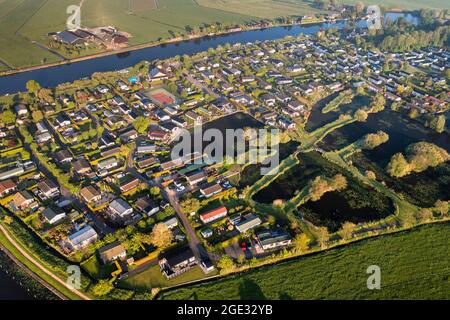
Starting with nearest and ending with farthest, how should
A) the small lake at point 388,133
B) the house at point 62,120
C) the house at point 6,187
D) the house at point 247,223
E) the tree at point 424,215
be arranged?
the house at point 247,223, the tree at point 424,215, the house at point 6,187, the small lake at point 388,133, the house at point 62,120

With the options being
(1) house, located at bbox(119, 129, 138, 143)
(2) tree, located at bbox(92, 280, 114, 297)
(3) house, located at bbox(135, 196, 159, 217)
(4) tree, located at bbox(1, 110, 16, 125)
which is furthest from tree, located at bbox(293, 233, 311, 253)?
(4) tree, located at bbox(1, 110, 16, 125)

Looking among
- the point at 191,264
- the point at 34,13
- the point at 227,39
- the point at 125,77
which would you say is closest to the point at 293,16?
the point at 227,39

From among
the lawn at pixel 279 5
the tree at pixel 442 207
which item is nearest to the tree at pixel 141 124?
the tree at pixel 442 207

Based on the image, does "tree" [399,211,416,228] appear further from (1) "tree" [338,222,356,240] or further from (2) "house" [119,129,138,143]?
(2) "house" [119,129,138,143]

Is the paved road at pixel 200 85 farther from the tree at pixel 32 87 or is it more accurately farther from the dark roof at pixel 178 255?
the dark roof at pixel 178 255

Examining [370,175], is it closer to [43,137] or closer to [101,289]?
[101,289]
